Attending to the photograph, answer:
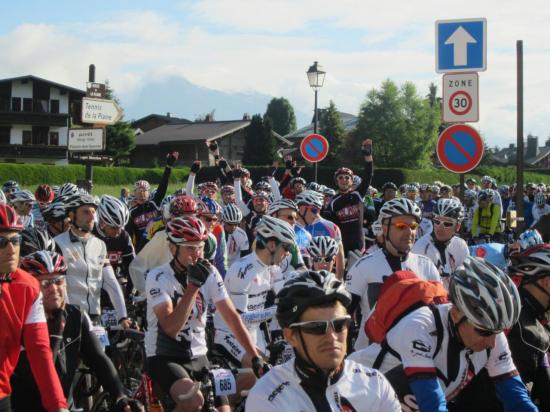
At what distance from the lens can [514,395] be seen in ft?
12.8

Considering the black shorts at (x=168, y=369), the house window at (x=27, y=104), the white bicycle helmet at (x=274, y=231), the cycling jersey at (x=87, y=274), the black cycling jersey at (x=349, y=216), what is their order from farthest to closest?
the house window at (x=27, y=104)
the black cycling jersey at (x=349, y=216)
the cycling jersey at (x=87, y=274)
the white bicycle helmet at (x=274, y=231)
the black shorts at (x=168, y=369)

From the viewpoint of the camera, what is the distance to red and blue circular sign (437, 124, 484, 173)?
31.1ft

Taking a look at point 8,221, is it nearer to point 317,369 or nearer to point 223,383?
point 223,383

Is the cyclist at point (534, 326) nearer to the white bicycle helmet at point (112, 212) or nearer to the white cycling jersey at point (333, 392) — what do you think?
the white cycling jersey at point (333, 392)

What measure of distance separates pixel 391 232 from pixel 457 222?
2.33 m

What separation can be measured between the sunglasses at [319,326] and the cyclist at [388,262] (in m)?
2.87

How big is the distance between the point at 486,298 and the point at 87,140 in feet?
35.6

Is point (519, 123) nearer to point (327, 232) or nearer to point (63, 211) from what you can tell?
point (327, 232)

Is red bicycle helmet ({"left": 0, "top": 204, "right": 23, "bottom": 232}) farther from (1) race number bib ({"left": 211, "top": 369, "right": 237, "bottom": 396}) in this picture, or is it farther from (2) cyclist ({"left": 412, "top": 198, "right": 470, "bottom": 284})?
(2) cyclist ({"left": 412, "top": 198, "right": 470, "bottom": 284})

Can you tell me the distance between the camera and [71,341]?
16.1 ft

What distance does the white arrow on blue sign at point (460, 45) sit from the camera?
9289 mm

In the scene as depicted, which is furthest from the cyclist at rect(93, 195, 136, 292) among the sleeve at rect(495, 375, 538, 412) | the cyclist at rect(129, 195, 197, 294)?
the sleeve at rect(495, 375, 538, 412)

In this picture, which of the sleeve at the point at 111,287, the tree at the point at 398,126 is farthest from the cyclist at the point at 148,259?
the tree at the point at 398,126

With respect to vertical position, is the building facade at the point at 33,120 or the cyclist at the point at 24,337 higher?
the building facade at the point at 33,120
